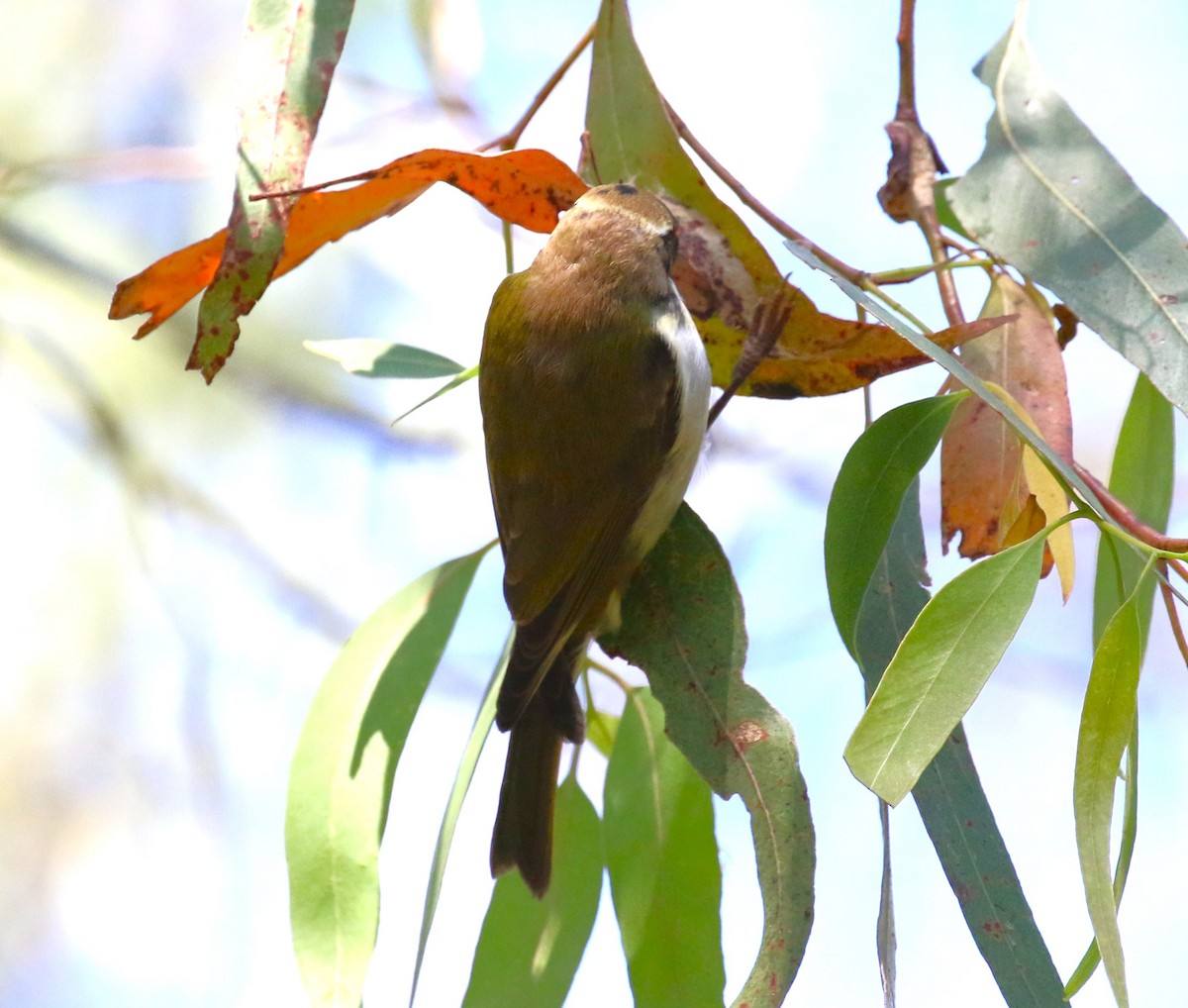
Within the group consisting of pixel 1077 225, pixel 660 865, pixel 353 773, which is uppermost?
pixel 1077 225

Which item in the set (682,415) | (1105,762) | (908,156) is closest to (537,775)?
(682,415)

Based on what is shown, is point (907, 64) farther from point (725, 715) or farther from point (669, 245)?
point (725, 715)

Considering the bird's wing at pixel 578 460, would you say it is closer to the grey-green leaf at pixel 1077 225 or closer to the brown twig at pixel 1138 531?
the grey-green leaf at pixel 1077 225

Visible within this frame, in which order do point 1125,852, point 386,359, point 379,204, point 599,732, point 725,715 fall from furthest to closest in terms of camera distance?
point 599,732 < point 386,359 < point 379,204 < point 725,715 < point 1125,852

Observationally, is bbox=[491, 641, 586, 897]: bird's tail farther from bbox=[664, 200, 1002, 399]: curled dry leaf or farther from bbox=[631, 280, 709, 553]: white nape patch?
bbox=[664, 200, 1002, 399]: curled dry leaf

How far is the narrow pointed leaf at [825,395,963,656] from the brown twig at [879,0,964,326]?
0.27 meters

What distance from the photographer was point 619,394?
4.07ft

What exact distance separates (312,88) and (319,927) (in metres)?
0.77

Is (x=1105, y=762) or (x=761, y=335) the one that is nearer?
(x=1105, y=762)

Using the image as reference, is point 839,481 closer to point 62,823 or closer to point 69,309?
point 69,309

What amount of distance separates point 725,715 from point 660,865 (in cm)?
28

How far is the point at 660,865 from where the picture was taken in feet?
4.24

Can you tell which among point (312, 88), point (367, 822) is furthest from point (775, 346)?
point (367, 822)

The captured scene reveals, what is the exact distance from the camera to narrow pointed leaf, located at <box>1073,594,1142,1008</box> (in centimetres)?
79
